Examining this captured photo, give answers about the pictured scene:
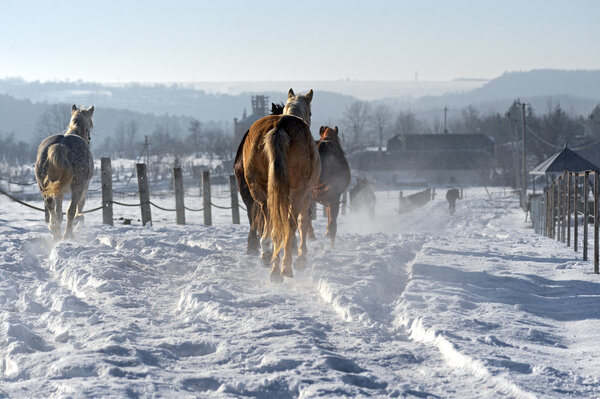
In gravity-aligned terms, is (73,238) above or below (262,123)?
below

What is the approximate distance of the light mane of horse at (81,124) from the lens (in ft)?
36.4

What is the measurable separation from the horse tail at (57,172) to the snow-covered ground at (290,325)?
1.23 m

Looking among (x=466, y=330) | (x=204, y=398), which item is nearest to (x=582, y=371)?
(x=466, y=330)

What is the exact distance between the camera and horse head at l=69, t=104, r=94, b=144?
36.6 feet

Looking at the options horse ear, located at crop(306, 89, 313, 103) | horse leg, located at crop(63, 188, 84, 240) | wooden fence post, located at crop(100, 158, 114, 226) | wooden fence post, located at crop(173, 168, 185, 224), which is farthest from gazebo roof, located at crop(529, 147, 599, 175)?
horse leg, located at crop(63, 188, 84, 240)

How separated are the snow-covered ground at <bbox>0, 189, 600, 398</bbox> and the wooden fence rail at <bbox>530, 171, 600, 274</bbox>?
2.76 feet

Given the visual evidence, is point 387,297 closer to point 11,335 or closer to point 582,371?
point 582,371

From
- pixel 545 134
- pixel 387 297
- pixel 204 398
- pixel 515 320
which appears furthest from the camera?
pixel 545 134

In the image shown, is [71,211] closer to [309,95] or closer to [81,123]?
[81,123]

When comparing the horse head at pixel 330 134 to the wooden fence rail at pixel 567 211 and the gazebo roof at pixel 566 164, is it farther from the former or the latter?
the gazebo roof at pixel 566 164

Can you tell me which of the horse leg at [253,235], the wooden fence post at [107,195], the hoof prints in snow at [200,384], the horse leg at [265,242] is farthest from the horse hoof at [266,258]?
the wooden fence post at [107,195]

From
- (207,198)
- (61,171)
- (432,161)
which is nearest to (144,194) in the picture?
(207,198)

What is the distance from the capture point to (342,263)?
26.3 ft

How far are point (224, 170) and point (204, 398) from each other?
89830mm
